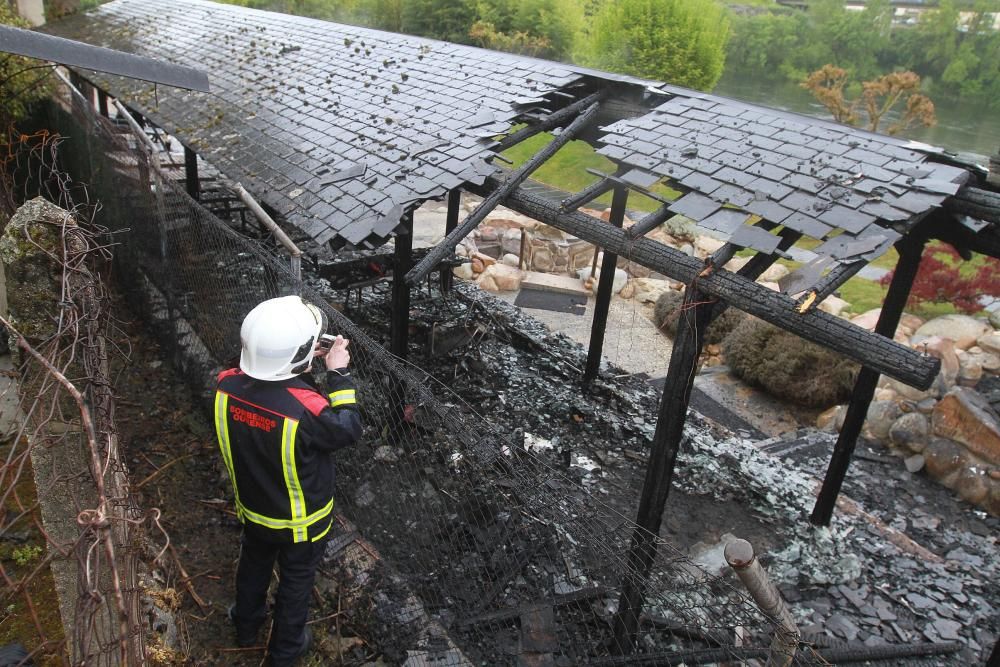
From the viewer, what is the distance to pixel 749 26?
52.6 meters

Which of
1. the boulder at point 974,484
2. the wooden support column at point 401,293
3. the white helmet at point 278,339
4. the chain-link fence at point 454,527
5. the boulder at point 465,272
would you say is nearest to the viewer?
the white helmet at point 278,339

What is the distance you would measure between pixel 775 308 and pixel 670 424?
1101mm

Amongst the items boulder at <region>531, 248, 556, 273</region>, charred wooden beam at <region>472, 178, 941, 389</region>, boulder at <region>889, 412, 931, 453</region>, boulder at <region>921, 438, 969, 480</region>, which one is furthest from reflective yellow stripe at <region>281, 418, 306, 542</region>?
boulder at <region>531, 248, 556, 273</region>

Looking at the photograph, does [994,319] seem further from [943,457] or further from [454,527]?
[454,527]

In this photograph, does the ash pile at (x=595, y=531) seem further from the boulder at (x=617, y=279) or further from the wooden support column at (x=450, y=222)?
the boulder at (x=617, y=279)

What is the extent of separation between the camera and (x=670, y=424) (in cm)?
467

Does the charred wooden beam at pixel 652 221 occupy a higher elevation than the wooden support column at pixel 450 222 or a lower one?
higher

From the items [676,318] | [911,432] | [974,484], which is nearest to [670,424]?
[974,484]

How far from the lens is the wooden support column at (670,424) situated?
445 centimetres

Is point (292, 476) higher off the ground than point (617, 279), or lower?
higher

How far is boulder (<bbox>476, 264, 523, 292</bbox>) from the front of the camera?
14.4 meters

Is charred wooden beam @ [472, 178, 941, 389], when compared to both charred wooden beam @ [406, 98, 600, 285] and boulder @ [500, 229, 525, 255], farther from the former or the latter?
boulder @ [500, 229, 525, 255]

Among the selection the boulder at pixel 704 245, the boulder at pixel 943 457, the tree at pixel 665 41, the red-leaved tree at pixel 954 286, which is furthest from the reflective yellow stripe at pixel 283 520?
the tree at pixel 665 41

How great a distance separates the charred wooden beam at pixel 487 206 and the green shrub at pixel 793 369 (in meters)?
6.07
